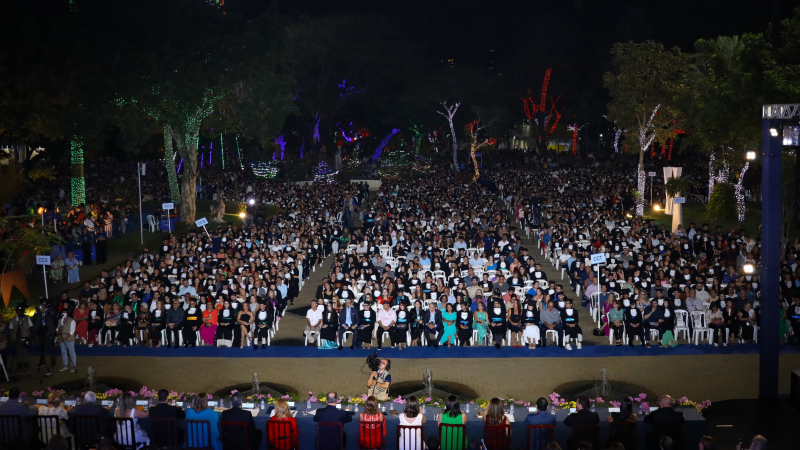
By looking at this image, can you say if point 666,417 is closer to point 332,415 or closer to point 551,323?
point 332,415

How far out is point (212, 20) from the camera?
1066 inches

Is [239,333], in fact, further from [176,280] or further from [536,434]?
[536,434]

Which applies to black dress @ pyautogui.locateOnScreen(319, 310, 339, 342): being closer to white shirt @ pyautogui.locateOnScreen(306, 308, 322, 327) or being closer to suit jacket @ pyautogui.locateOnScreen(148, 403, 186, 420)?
white shirt @ pyautogui.locateOnScreen(306, 308, 322, 327)

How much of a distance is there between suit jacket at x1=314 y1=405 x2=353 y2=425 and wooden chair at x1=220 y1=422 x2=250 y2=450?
0.80m

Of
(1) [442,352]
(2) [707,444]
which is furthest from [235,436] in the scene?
(1) [442,352]

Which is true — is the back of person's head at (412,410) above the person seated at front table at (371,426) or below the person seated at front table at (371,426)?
above

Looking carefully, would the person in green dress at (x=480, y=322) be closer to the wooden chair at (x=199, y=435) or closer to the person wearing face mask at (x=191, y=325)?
the person wearing face mask at (x=191, y=325)

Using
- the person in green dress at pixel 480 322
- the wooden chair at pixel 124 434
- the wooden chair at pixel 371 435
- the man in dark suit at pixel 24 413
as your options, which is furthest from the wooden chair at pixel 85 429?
the person in green dress at pixel 480 322

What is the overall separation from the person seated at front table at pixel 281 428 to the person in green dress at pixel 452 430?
167 centimetres

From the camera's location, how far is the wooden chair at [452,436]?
7730 mm

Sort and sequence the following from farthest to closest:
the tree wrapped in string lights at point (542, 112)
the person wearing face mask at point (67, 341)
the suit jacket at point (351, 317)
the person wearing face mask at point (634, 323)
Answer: the tree wrapped in string lights at point (542, 112) < the suit jacket at point (351, 317) < the person wearing face mask at point (634, 323) < the person wearing face mask at point (67, 341)

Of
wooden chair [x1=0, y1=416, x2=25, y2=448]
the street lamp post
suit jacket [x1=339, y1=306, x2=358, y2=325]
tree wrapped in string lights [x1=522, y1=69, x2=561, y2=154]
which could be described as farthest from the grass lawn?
tree wrapped in string lights [x1=522, y1=69, x2=561, y2=154]

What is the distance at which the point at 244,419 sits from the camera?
781cm

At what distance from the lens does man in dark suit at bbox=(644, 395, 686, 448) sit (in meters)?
7.70
